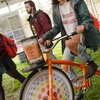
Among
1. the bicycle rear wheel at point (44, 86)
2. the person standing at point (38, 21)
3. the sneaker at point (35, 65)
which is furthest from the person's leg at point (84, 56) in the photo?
the person standing at point (38, 21)

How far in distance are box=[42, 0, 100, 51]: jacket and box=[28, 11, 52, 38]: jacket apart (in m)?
1.90

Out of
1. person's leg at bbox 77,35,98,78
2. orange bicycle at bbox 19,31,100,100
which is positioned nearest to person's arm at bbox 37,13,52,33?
person's leg at bbox 77,35,98,78

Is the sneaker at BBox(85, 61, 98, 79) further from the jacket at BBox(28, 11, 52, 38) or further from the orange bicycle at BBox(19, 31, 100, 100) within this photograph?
the jacket at BBox(28, 11, 52, 38)

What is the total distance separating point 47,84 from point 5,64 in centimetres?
141

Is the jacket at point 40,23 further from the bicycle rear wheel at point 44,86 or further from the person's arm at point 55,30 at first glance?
the bicycle rear wheel at point 44,86

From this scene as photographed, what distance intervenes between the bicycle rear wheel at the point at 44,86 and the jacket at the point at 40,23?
→ 2283 millimetres

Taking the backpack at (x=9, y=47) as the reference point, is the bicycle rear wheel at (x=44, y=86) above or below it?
below

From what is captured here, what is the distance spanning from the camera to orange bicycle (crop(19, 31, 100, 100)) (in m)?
2.49

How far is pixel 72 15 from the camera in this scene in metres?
2.79

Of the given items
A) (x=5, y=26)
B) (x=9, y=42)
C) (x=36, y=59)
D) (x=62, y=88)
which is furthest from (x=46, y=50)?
(x=5, y=26)

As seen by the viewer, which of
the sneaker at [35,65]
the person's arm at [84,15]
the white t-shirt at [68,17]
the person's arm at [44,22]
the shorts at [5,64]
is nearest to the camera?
the sneaker at [35,65]

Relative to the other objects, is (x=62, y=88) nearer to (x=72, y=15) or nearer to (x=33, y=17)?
(x=72, y=15)

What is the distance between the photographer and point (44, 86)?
2.63m

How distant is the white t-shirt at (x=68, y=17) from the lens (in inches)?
109
